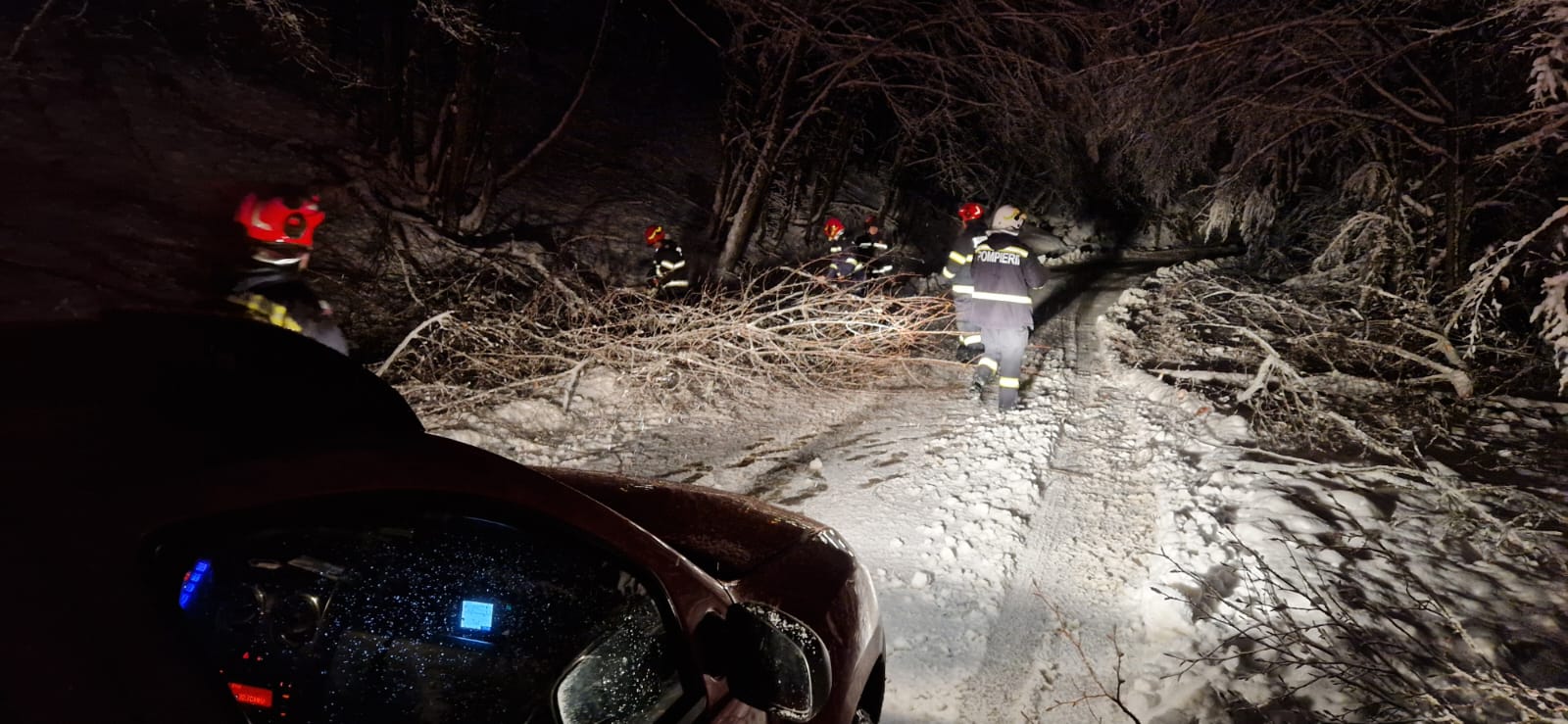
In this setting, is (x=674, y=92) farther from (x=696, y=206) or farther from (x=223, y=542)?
(x=223, y=542)

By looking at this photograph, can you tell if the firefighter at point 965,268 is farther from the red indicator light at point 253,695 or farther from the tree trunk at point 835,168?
the tree trunk at point 835,168

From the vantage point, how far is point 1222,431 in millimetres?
6023

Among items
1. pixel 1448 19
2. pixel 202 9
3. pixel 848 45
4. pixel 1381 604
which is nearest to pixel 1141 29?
pixel 1448 19

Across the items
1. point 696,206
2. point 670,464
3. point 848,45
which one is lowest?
point 670,464

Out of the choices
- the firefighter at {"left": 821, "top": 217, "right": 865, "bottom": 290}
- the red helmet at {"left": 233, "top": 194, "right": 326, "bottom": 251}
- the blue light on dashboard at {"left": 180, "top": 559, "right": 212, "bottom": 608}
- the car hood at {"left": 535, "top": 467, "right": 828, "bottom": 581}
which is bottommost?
the car hood at {"left": 535, "top": 467, "right": 828, "bottom": 581}

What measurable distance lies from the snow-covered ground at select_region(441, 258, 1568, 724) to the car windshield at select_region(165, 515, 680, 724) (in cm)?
192

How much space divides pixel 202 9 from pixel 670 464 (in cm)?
1477

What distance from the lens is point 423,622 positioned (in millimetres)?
1531

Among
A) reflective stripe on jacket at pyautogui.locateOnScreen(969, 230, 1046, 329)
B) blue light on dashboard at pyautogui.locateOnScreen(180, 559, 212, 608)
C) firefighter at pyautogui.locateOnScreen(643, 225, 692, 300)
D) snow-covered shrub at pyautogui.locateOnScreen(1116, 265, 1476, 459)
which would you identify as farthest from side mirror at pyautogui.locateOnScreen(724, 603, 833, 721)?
firefighter at pyautogui.locateOnScreen(643, 225, 692, 300)

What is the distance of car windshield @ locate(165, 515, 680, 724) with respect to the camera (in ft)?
4.50

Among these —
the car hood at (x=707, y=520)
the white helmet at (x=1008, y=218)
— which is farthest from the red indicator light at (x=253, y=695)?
the white helmet at (x=1008, y=218)

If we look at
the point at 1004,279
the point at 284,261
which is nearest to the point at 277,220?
the point at 284,261

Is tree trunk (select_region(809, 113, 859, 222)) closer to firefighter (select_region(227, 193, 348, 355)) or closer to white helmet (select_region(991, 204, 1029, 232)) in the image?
white helmet (select_region(991, 204, 1029, 232))

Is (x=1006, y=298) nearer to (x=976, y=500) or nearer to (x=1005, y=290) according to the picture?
(x=1005, y=290)
